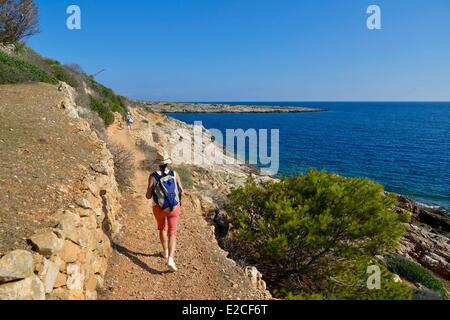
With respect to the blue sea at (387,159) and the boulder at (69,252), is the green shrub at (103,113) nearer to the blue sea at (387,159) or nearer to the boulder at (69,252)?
the blue sea at (387,159)

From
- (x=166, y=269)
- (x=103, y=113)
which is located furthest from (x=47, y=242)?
(x=103, y=113)

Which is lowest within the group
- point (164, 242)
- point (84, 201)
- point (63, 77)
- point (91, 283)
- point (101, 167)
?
point (91, 283)

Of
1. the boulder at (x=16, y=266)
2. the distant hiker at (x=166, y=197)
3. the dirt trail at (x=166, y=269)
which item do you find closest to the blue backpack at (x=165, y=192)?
the distant hiker at (x=166, y=197)

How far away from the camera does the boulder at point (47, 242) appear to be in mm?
4621

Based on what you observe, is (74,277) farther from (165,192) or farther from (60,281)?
(165,192)

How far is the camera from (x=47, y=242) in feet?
15.5

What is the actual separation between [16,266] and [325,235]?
7.21 metres

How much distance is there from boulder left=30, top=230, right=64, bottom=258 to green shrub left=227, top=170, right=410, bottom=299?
5.56 m

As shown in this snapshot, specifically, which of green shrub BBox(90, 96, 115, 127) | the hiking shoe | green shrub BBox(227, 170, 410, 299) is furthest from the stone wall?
green shrub BBox(90, 96, 115, 127)

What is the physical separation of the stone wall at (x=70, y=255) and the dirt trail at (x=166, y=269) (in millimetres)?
345

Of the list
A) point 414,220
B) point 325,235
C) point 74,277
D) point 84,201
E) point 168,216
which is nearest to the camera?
point 74,277
